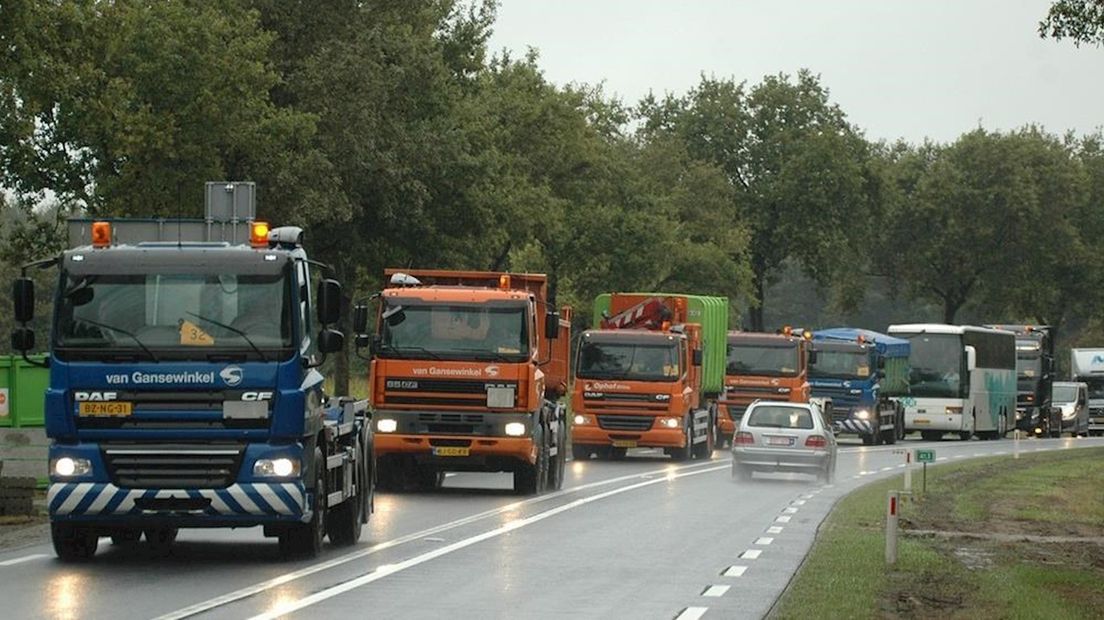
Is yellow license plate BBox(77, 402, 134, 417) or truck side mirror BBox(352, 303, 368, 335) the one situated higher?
truck side mirror BBox(352, 303, 368, 335)

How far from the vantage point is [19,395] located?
A: 30.8m

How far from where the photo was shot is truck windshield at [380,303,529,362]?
30.0 metres

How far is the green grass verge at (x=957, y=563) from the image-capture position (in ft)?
53.8

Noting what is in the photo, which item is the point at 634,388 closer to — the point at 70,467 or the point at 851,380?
the point at 851,380

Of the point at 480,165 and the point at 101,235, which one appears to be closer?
the point at 101,235

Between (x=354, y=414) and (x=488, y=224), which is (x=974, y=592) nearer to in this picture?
(x=354, y=414)

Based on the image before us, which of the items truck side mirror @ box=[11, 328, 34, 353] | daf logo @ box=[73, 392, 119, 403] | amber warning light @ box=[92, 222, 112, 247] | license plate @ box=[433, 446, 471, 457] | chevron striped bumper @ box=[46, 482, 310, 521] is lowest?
chevron striped bumper @ box=[46, 482, 310, 521]

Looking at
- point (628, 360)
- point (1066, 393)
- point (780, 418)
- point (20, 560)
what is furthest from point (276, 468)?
point (1066, 393)

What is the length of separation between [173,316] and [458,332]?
11.6 metres

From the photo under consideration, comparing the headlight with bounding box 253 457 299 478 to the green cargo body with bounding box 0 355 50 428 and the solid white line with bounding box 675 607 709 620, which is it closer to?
the solid white line with bounding box 675 607 709 620

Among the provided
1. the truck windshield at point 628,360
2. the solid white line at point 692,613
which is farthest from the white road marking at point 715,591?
the truck windshield at point 628,360

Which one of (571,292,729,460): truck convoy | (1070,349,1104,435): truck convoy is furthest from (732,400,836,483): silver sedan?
(1070,349,1104,435): truck convoy

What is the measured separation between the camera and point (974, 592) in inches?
700

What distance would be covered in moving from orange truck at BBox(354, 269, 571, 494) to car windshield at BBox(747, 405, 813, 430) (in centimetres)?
822
